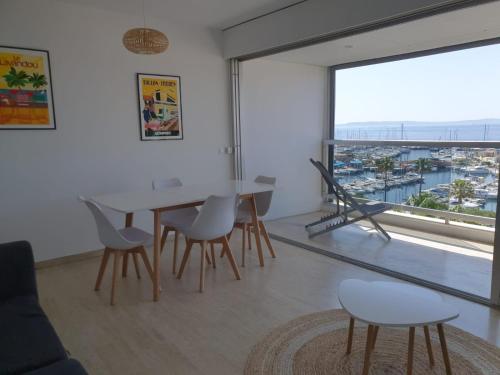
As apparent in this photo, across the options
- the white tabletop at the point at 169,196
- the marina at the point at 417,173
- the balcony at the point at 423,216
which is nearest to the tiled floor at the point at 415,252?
the balcony at the point at 423,216

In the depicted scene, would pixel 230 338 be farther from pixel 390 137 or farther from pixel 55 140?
pixel 390 137

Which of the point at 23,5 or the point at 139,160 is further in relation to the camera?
the point at 139,160

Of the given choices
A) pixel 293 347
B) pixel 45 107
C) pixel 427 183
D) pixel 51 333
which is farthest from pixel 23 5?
pixel 427 183

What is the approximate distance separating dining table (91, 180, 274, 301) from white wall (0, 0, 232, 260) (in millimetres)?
669

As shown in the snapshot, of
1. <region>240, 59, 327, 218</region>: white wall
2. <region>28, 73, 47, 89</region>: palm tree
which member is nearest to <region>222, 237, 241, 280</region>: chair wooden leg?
<region>240, 59, 327, 218</region>: white wall

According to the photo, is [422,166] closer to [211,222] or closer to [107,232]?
[211,222]

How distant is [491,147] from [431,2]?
2210mm

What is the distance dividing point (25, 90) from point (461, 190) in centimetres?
482

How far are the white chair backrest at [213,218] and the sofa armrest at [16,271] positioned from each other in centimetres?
124

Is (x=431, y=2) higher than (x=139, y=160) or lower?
higher

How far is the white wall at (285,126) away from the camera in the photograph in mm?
5140

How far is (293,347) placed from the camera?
2.27 m

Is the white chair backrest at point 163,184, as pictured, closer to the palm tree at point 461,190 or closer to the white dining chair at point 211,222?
the white dining chair at point 211,222

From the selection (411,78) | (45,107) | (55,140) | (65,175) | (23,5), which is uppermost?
(23,5)
